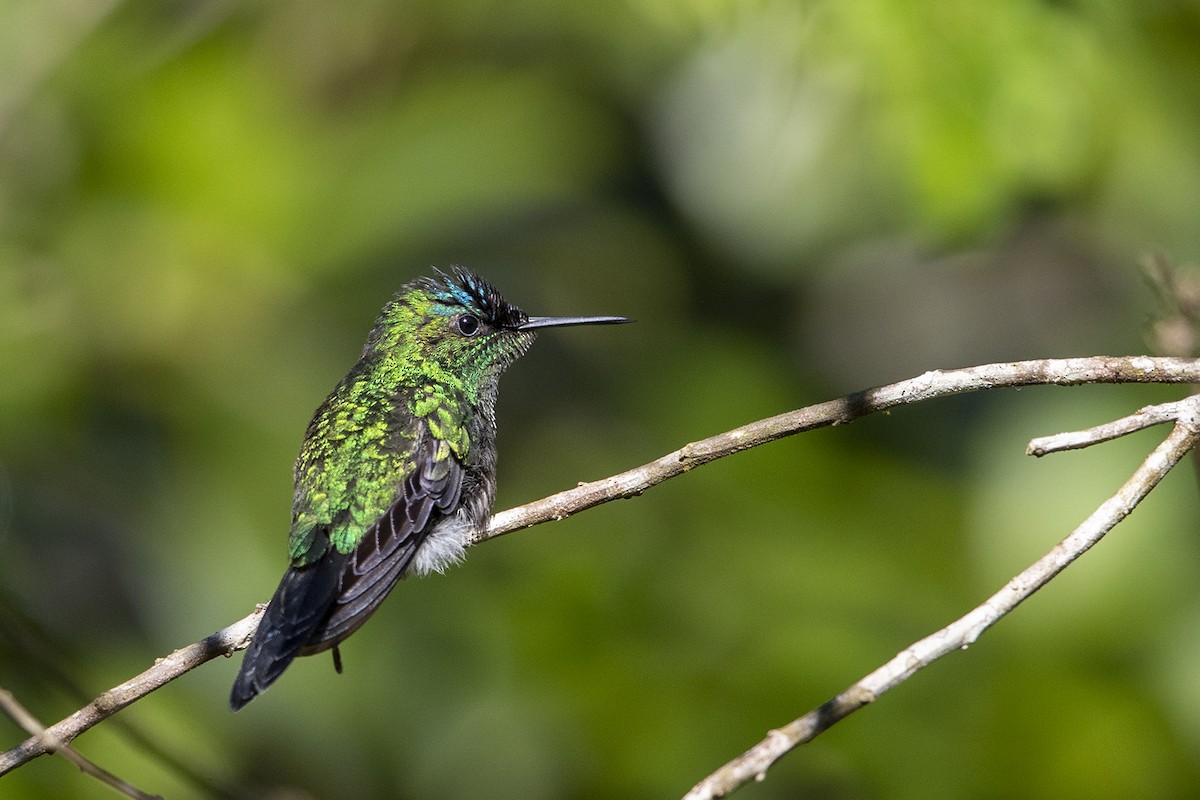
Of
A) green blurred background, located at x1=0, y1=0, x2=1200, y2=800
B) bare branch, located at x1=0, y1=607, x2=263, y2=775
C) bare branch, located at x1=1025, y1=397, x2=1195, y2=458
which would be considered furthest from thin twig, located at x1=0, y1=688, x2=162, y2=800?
bare branch, located at x1=1025, y1=397, x2=1195, y2=458

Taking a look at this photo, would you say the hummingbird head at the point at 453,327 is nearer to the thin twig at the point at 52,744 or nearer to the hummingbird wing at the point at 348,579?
the hummingbird wing at the point at 348,579

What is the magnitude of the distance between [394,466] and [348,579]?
20.9 inches

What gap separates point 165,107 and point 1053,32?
322 cm

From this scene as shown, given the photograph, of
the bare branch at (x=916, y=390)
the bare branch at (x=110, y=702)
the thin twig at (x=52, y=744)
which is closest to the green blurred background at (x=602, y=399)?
the bare branch at (x=110, y=702)

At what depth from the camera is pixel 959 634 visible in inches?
89.5

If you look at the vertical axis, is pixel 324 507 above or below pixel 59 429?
below

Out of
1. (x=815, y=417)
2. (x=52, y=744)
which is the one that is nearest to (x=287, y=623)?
(x=52, y=744)

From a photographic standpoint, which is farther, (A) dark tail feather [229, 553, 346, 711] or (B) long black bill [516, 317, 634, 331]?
(B) long black bill [516, 317, 634, 331]

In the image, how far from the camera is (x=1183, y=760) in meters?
3.89

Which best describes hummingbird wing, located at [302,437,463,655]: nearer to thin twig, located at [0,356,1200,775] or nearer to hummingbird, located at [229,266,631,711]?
hummingbird, located at [229,266,631,711]

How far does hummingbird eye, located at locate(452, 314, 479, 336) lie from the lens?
180 inches

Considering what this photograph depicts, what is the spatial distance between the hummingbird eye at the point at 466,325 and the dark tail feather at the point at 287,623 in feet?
3.82

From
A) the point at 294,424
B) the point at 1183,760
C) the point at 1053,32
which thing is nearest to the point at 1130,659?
the point at 1183,760

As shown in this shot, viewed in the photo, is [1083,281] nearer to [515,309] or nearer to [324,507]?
[515,309]
